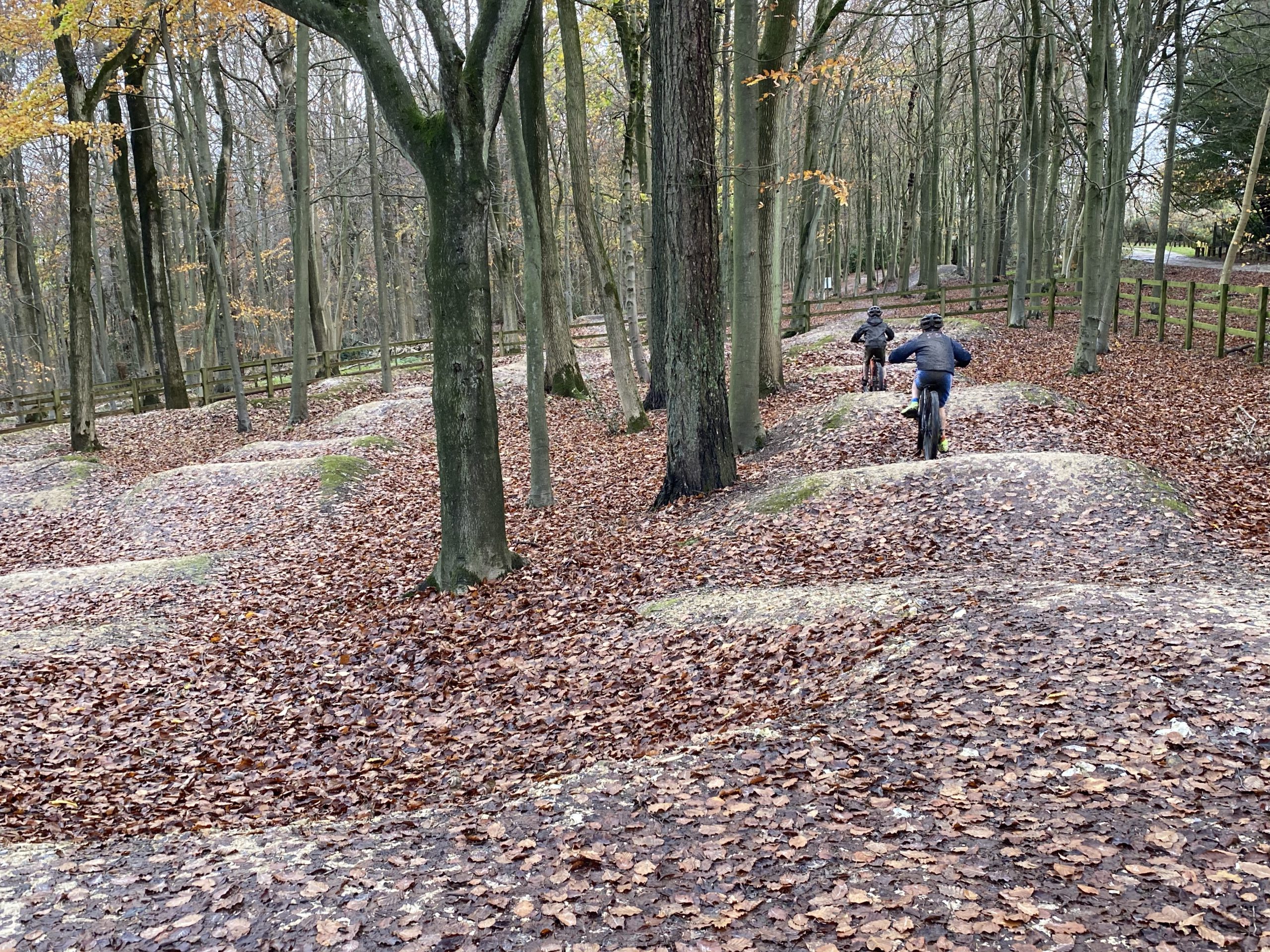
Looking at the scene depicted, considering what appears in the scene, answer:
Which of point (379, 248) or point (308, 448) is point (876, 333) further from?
point (379, 248)

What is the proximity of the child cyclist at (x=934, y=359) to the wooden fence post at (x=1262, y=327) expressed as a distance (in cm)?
838

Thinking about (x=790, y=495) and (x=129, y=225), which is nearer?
(x=790, y=495)

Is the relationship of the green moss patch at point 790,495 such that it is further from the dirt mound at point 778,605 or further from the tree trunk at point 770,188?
the tree trunk at point 770,188

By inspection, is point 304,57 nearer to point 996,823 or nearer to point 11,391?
point 996,823

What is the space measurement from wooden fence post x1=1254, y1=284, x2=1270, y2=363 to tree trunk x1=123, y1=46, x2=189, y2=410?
23.7 metres

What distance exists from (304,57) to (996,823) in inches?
766

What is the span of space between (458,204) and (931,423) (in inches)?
240

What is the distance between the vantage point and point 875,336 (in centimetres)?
1474

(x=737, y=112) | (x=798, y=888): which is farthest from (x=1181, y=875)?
(x=737, y=112)

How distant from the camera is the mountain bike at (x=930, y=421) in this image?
34.9 ft

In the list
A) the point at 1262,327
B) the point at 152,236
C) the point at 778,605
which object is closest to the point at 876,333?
the point at 1262,327

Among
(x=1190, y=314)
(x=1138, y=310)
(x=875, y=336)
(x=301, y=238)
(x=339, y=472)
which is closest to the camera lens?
(x=339, y=472)

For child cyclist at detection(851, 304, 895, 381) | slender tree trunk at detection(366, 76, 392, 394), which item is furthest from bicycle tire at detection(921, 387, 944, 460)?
slender tree trunk at detection(366, 76, 392, 394)

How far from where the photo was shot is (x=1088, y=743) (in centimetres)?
450
